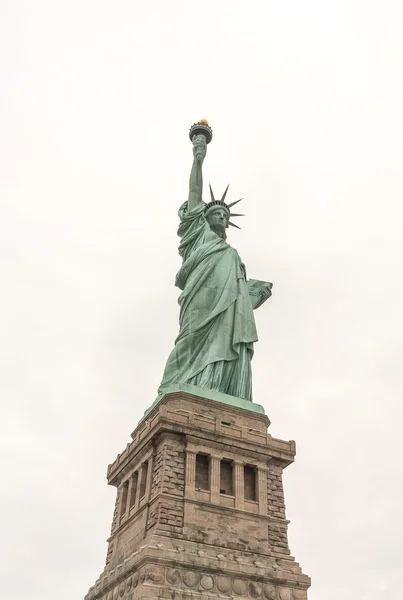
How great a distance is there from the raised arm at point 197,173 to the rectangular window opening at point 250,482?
14.7 m

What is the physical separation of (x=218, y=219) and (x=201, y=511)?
50.2 feet

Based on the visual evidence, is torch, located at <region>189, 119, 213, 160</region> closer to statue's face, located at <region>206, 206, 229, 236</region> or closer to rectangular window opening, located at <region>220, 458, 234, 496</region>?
statue's face, located at <region>206, 206, 229, 236</region>

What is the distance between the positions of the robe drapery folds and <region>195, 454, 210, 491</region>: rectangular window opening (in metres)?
3.27

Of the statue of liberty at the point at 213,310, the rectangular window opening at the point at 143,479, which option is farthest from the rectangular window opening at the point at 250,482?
the rectangular window opening at the point at 143,479

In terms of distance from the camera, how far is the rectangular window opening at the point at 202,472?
2344 cm

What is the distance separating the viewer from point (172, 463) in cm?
2316

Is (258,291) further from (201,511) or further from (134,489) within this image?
(201,511)

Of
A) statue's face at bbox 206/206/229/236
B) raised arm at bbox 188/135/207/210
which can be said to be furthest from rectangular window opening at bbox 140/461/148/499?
raised arm at bbox 188/135/207/210

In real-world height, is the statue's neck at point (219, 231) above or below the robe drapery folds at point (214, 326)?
above

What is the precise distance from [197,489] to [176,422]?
7.92 feet

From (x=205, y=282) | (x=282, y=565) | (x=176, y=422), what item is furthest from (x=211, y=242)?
(x=282, y=565)

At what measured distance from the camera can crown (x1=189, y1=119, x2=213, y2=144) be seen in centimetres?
3747

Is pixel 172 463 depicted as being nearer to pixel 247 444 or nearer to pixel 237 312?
pixel 247 444

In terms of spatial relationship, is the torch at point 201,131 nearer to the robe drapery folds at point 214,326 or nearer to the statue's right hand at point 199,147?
the statue's right hand at point 199,147
